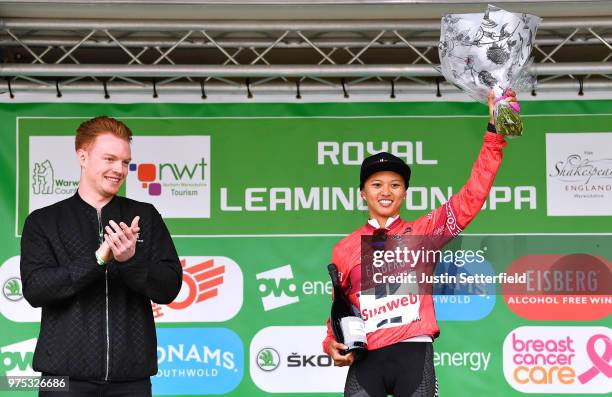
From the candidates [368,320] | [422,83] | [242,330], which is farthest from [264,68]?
[368,320]

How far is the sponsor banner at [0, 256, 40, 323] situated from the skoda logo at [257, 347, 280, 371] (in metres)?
1.20

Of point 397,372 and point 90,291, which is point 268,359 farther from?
point 90,291

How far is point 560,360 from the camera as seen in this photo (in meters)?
4.76

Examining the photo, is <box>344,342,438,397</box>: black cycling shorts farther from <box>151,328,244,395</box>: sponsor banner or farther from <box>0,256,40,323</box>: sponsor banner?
<box>0,256,40,323</box>: sponsor banner

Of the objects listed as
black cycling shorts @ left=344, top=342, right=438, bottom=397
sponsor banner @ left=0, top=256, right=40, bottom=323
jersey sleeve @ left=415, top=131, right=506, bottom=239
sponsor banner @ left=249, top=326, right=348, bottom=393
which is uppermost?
jersey sleeve @ left=415, top=131, right=506, bottom=239

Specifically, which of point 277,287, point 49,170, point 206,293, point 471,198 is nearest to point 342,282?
point 471,198

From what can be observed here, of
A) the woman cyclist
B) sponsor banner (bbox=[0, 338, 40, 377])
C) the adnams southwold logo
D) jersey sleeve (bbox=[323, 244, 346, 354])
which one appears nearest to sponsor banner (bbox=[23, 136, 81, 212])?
the adnams southwold logo

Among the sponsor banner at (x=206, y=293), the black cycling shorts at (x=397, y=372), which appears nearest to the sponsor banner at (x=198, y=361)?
the sponsor banner at (x=206, y=293)

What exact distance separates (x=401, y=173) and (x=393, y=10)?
120 cm

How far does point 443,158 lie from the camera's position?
16.1ft

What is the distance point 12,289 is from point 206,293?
3.36 feet

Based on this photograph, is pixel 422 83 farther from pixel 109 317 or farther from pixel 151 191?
pixel 109 317

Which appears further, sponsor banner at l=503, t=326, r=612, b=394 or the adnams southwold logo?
the adnams southwold logo

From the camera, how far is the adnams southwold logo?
4895 millimetres
